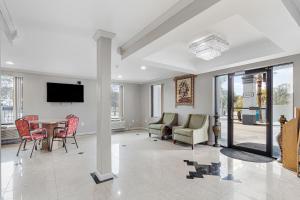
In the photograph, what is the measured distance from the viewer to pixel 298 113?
115 inches

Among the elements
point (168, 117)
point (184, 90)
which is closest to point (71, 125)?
point (168, 117)

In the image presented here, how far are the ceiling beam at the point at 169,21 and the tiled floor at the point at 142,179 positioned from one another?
214cm

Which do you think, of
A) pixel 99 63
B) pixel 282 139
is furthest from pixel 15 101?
pixel 282 139

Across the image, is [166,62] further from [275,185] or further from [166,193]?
[275,185]

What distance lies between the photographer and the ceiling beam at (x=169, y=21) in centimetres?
163

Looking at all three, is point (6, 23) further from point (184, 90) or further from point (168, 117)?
point (168, 117)

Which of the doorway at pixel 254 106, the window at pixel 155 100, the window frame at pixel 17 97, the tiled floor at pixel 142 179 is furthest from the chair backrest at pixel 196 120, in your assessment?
the window frame at pixel 17 97

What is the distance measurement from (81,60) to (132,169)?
2817 millimetres

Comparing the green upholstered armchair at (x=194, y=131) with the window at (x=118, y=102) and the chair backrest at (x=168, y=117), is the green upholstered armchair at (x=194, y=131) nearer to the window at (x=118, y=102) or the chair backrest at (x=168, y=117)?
the chair backrest at (x=168, y=117)

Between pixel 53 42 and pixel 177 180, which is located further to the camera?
pixel 53 42

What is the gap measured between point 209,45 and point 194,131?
2.42 m

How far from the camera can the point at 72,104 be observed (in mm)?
6164

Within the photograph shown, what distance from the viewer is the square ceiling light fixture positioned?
8.71 ft

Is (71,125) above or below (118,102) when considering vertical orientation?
below
